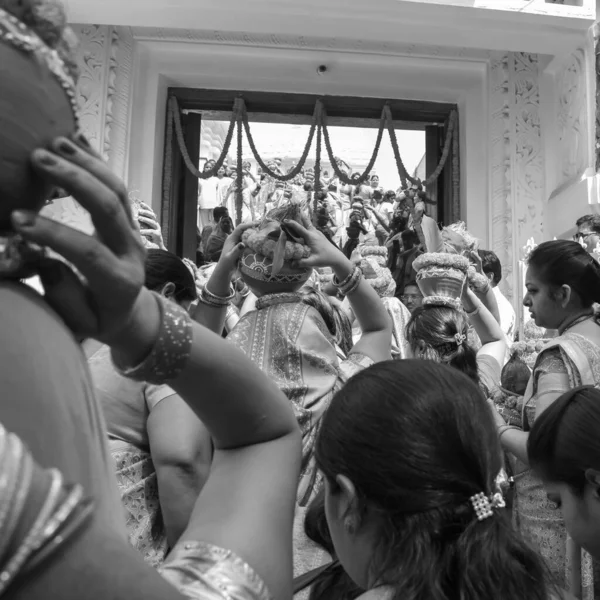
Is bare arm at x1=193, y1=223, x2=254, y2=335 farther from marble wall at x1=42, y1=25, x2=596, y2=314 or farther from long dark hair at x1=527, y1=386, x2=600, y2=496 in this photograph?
marble wall at x1=42, y1=25, x2=596, y2=314

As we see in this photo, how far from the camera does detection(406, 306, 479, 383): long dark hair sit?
7.96 feet

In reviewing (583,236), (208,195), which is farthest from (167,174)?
(583,236)

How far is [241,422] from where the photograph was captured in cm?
65

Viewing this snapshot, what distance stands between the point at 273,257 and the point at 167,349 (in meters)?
1.38

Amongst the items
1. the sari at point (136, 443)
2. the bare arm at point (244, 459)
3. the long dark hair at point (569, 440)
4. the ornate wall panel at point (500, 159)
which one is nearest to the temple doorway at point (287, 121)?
the ornate wall panel at point (500, 159)

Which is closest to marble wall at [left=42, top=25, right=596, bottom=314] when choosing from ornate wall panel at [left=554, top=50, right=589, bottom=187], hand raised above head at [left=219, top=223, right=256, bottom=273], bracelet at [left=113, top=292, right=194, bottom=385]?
ornate wall panel at [left=554, top=50, right=589, bottom=187]

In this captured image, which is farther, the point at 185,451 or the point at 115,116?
the point at 115,116

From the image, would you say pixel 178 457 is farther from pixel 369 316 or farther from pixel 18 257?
pixel 18 257

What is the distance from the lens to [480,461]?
0.98 metres

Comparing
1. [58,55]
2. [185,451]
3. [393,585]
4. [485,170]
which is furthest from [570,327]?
[485,170]

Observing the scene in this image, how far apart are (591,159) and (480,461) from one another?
19.0ft

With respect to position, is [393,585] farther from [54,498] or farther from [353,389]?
[54,498]

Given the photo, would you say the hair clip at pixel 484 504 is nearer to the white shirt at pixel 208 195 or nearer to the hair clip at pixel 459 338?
the hair clip at pixel 459 338

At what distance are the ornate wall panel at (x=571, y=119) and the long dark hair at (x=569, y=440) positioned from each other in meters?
5.27
